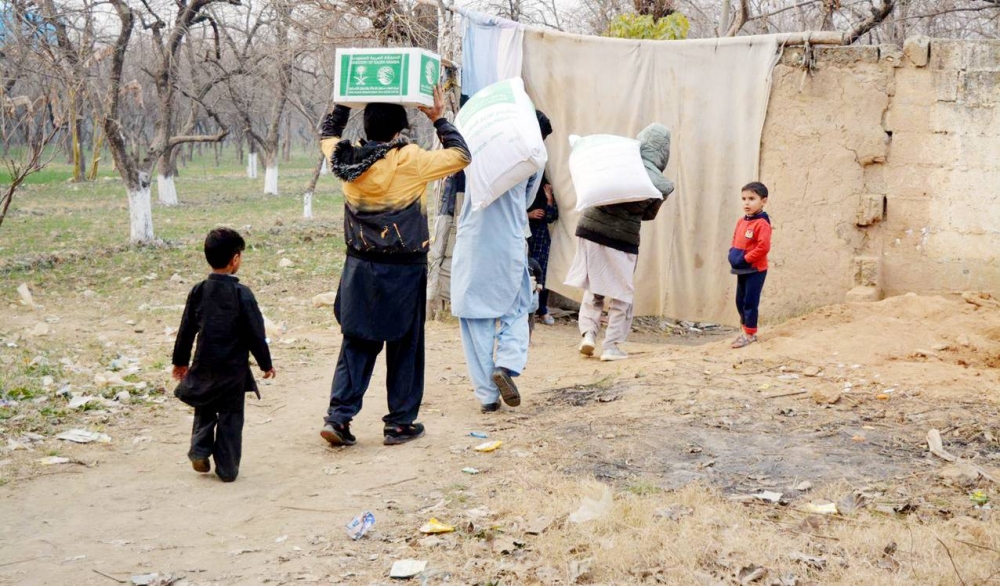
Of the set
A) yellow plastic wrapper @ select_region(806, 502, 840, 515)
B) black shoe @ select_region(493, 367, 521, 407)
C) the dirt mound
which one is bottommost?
yellow plastic wrapper @ select_region(806, 502, 840, 515)

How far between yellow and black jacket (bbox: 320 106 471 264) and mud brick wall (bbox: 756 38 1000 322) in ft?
12.4

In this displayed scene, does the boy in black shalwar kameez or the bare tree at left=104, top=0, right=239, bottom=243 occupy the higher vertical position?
the bare tree at left=104, top=0, right=239, bottom=243

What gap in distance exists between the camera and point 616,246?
6.33 m

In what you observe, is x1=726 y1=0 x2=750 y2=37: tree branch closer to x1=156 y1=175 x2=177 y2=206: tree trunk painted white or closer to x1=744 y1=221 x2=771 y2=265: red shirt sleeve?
x1=744 y1=221 x2=771 y2=265: red shirt sleeve

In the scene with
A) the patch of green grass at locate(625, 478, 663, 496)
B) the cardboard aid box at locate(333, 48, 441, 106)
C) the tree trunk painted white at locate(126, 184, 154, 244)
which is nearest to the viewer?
the patch of green grass at locate(625, 478, 663, 496)

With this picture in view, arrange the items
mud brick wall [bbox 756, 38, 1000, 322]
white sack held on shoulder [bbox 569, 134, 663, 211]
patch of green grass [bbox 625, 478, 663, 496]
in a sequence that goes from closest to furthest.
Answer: patch of green grass [bbox 625, 478, 663, 496] → white sack held on shoulder [bbox 569, 134, 663, 211] → mud brick wall [bbox 756, 38, 1000, 322]

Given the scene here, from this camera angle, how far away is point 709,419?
4.57 meters

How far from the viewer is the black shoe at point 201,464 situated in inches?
158

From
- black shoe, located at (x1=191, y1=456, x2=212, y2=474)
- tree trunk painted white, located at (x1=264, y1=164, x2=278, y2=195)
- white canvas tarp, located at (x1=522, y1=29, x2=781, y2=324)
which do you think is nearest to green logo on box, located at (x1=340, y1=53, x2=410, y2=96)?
black shoe, located at (x1=191, y1=456, x2=212, y2=474)

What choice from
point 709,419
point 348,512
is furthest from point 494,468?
point 709,419

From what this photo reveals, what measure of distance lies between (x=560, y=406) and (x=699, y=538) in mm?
2067

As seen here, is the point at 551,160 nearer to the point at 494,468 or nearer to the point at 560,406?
the point at 560,406

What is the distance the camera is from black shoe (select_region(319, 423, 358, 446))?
14.5 ft

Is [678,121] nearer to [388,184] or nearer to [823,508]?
[388,184]
